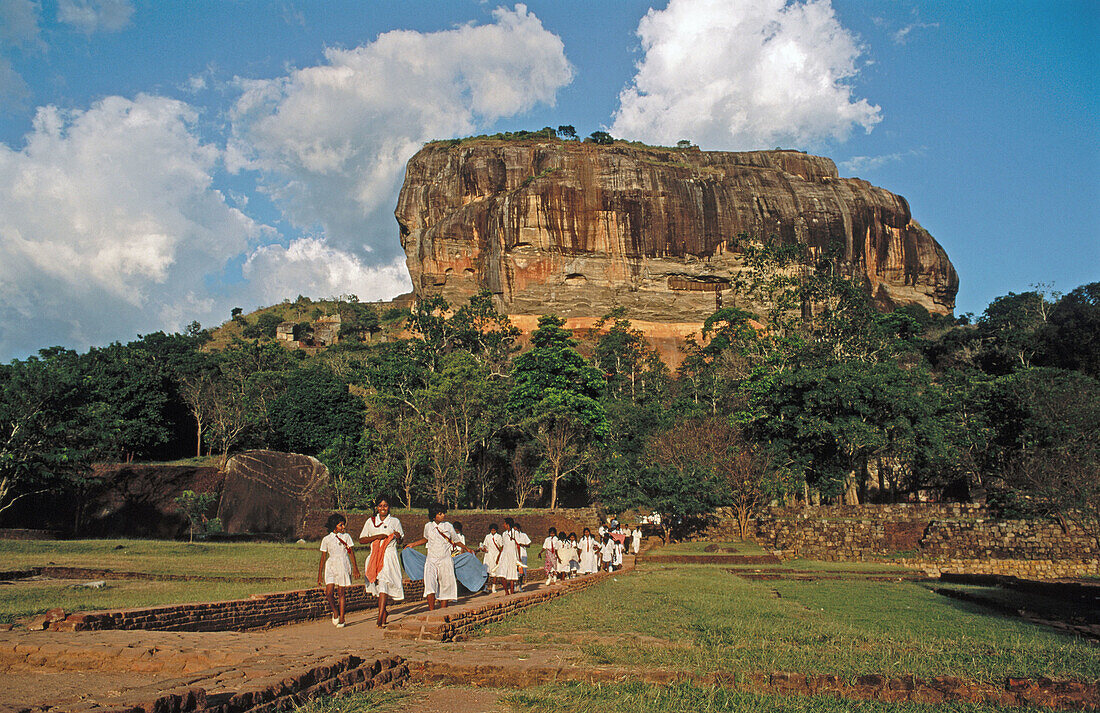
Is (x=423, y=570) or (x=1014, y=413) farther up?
(x=1014, y=413)

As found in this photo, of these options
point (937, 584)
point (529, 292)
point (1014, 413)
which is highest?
point (529, 292)

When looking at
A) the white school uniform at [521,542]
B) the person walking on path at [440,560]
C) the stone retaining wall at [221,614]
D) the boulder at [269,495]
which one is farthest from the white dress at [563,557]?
the boulder at [269,495]

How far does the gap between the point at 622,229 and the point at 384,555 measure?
5848cm

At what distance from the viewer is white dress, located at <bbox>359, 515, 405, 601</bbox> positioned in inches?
322

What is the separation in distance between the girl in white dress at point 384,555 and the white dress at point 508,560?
11.0ft

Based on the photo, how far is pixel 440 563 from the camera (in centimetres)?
898

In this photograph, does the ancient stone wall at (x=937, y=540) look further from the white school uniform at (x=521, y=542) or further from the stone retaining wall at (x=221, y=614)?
the stone retaining wall at (x=221, y=614)

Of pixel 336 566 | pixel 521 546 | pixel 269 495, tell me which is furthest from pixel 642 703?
pixel 269 495

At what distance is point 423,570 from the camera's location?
29.4 feet

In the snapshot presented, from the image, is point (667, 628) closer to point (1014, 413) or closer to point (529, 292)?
point (1014, 413)

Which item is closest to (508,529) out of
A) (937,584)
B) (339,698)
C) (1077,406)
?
(339,698)

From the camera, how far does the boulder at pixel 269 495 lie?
27.2 metres

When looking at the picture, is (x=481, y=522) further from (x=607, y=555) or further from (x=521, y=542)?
(x=521, y=542)

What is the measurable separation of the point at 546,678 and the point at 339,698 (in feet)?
5.16
